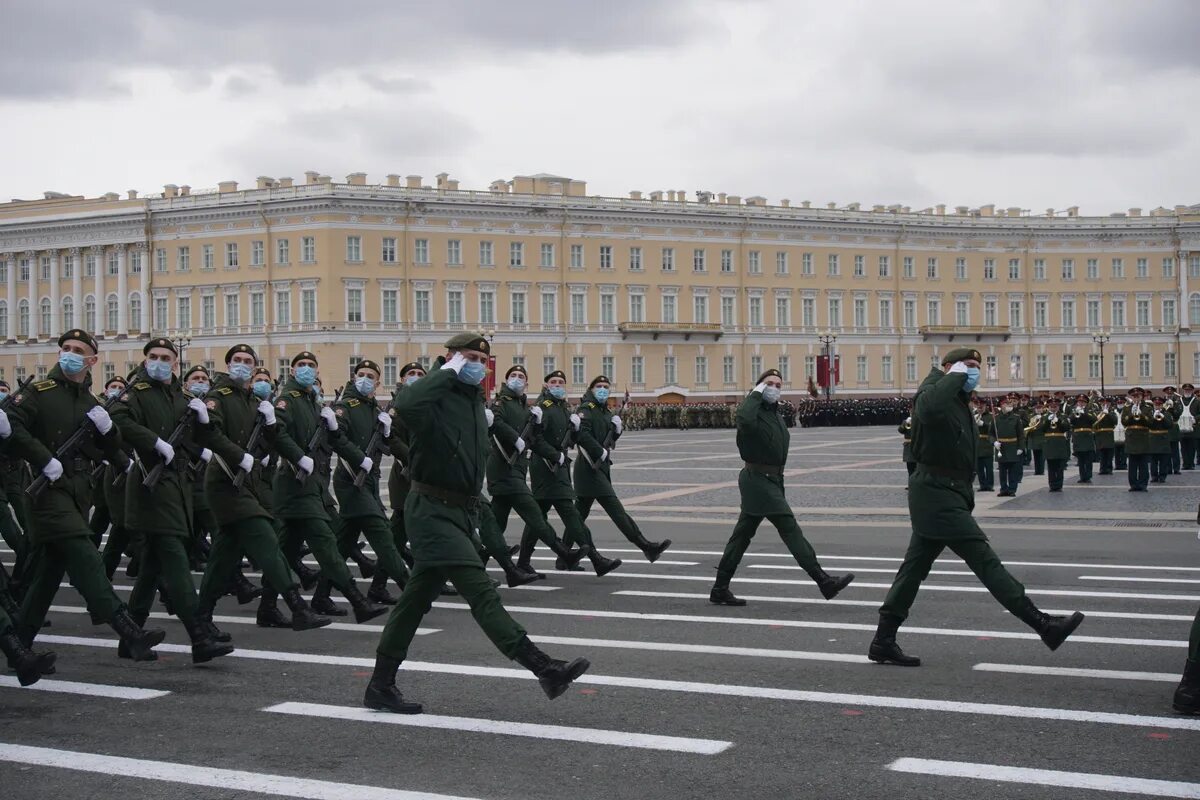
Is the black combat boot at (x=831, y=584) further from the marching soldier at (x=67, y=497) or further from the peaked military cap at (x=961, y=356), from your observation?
the marching soldier at (x=67, y=497)

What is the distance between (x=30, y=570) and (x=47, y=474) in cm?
125

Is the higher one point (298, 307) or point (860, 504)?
point (298, 307)

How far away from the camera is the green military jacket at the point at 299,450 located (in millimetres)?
11477

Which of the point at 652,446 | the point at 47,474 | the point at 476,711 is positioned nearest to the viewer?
the point at 476,711

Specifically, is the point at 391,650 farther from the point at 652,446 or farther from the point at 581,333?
the point at 581,333

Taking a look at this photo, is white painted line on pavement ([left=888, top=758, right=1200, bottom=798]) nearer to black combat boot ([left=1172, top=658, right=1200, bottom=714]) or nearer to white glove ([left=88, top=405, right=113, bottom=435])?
black combat boot ([left=1172, top=658, right=1200, bottom=714])

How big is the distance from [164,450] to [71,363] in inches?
33.8

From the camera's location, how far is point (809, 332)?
8662 cm

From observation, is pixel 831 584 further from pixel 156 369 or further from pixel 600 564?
pixel 156 369

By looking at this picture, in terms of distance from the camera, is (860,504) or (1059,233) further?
(1059,233)

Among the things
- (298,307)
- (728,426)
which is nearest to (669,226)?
(728,426)

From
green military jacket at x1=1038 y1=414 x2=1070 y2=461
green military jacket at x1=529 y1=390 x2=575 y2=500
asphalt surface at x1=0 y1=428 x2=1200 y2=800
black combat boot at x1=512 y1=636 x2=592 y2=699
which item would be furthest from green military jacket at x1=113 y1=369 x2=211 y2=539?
green military jacket at x1=1038 y1=414 x2=1070 y2=461

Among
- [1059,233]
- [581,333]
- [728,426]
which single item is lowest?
[728,426]

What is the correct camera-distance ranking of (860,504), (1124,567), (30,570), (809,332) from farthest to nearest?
(809,332) → (860,504) → (1124,567) → (30,570)
